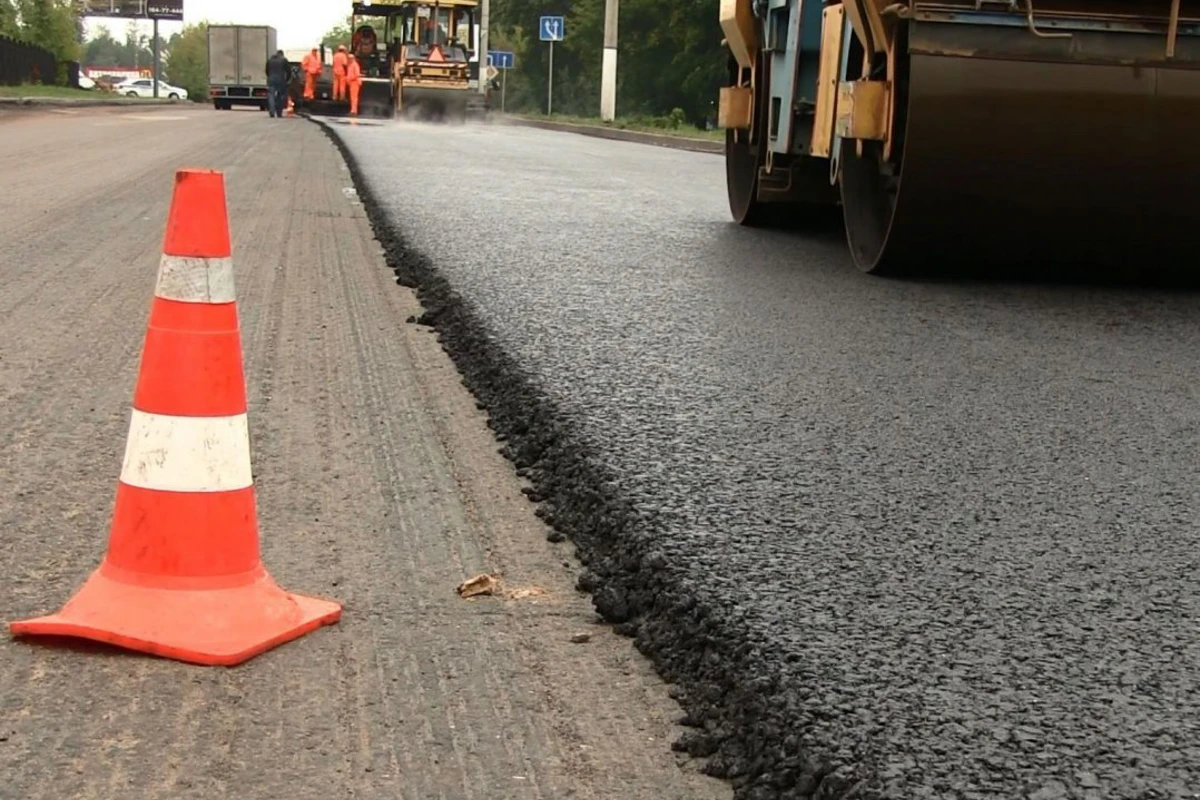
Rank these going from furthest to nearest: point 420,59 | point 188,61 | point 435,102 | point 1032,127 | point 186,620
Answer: point 188,61, point 420,59, point 435,102, point 1032,127, point 186,620

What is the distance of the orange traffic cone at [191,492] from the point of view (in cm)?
276

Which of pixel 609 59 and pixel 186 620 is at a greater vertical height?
pixel 609 59

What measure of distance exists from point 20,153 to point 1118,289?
511 inches

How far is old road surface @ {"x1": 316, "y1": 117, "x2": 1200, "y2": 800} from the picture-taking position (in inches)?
90.7

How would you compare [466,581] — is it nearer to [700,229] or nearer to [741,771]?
[741,771]

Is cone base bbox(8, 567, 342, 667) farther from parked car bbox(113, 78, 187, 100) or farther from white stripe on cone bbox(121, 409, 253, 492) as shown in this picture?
parked car bbox(113, 78, 187, 100)

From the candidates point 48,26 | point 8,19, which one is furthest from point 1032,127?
point 48,26

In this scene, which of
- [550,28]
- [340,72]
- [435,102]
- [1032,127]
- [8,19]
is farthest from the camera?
[8,19]

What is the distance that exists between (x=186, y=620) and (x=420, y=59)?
36.7 metres

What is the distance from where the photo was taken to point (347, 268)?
764cm

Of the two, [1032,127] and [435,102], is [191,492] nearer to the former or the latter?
[1032,127]

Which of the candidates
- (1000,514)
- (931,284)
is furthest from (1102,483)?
(931,284)

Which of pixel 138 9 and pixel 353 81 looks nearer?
pixel 353 81

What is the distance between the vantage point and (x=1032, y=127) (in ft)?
21.3
